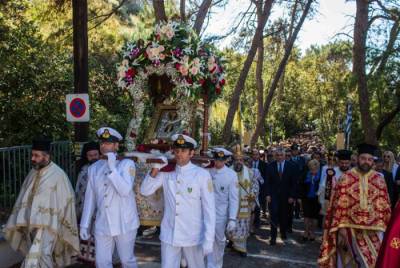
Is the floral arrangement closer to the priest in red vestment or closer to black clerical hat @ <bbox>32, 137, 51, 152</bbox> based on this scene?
black clerical hat @ <bbox>32, 137, 51, 152</bbox>

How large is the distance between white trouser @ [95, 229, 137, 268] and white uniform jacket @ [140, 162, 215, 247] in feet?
2.07

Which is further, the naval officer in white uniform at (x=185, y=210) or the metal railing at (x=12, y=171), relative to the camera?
the metal railing at (x=12, y=171)

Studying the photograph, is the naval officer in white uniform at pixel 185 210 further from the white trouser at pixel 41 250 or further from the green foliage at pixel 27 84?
the green foliage at pixel 27 84

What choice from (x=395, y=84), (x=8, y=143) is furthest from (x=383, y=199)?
(x=395, y=84)

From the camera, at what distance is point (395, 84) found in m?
18.3

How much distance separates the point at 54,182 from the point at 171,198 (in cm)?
162

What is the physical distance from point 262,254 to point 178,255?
A: 12.0ft

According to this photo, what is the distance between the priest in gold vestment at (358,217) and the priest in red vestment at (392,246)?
325 centimetres

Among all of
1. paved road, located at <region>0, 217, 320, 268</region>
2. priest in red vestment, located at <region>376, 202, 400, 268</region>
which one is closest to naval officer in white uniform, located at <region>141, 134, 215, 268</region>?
paved road, located at <region>0, 217, 320, 268</region>

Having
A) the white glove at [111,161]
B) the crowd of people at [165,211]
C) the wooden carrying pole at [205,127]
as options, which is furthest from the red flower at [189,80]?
the white glove at [111,161]

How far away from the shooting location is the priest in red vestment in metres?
3.16

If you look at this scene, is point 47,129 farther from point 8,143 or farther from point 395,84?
point 395,84

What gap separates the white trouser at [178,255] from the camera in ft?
18.8

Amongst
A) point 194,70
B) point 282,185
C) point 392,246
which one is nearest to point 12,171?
point 194,70
